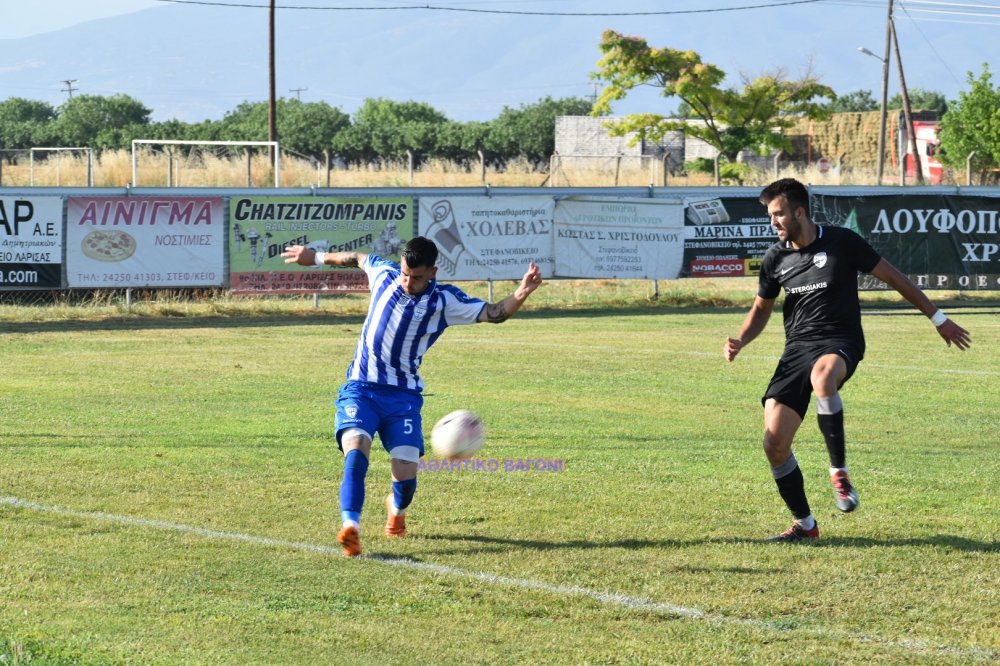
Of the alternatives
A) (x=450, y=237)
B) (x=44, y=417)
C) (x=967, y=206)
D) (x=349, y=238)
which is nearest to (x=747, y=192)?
(x=967, y=206)

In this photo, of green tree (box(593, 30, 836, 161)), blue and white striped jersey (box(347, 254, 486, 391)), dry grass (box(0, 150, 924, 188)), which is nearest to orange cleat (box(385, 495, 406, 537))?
blue and white striped jersey (box(347, 254, 486, 391))

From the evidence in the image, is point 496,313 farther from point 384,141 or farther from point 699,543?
point 384,141

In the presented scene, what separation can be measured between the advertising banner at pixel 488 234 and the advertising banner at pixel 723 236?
2733 mm

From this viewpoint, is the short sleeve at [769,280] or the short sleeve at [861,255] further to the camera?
the short sleeve at [769,280]

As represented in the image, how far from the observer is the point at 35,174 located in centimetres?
3803

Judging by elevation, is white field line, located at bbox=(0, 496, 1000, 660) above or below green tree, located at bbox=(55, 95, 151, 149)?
below

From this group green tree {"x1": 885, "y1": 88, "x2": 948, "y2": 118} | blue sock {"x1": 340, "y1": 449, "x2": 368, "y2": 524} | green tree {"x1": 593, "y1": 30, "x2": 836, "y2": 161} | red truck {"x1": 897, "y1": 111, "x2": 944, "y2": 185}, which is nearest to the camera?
blue sock {"x1": 340, "y1": 449, "x2": 368, "y2": 524}

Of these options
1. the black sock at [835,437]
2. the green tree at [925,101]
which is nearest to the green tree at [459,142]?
the green tree at [925,101]

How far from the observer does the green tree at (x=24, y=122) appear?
70.3 m

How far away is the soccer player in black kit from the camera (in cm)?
766

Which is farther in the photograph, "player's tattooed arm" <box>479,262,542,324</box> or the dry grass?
the dry grass

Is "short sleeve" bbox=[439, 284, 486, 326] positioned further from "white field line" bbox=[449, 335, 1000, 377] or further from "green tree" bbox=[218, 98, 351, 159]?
"green tree" bbox=[218, 98, 351, 159]

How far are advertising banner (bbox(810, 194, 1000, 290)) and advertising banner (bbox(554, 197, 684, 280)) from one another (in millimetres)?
3052

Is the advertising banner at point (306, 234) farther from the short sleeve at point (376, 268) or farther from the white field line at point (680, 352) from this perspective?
the short sleeve at point (376, 268)
